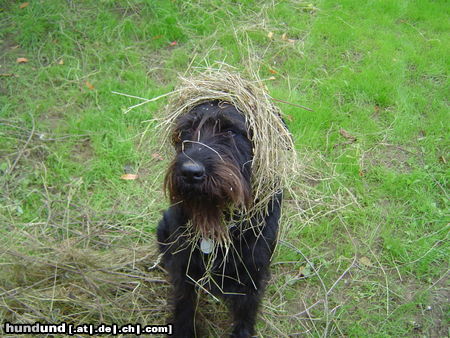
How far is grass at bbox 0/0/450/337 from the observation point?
10.7ft

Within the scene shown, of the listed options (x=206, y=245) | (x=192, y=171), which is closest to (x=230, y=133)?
(x=192, y=171)

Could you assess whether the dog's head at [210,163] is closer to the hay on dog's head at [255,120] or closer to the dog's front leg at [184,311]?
the hay on dog's head at [255,120]

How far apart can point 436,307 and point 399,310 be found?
0.30m

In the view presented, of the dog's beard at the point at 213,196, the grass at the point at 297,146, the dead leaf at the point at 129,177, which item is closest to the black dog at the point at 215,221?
the dog's beard at the point at 213,196

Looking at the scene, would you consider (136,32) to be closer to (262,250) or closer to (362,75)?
(362,75)

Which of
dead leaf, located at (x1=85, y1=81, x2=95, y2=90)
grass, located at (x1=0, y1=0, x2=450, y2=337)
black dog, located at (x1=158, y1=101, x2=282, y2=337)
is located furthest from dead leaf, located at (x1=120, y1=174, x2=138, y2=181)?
dead leaf, located at (x1=85, y1=81, x2=95, y2=90)

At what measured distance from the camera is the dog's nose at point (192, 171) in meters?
2.23

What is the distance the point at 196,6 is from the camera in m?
5.95

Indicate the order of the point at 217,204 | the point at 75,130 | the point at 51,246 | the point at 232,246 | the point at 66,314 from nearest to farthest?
the point at 217,204 → the point at 232,246 → the point at 66,314 → the point at 51,246 → the point at 75,130

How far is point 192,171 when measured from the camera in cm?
223

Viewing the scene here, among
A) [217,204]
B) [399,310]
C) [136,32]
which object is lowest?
[399,310]

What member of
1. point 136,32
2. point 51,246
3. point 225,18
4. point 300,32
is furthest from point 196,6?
point 51,246

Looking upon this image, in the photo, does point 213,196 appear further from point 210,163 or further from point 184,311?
point 184,311

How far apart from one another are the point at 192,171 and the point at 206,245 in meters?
0.68
